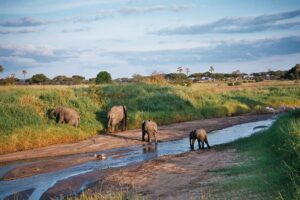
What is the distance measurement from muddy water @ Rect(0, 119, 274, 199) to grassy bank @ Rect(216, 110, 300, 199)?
4.70m

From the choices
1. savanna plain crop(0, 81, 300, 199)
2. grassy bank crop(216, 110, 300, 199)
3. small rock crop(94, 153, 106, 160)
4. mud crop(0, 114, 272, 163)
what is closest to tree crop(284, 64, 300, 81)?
savanna plain crop(0, 81, 300, 199)

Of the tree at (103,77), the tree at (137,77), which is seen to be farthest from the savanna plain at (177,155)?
the tree at (103,77)

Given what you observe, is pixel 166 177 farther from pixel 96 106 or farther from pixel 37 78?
pixel 37 78

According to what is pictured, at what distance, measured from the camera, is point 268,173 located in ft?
37.4

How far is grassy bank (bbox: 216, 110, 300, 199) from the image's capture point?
32.1 feet

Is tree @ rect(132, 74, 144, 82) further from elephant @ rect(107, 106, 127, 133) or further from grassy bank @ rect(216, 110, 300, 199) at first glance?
grassy bank @ rect(216, 110, 300, 199)

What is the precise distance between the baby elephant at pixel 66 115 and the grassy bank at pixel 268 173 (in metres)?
11.4

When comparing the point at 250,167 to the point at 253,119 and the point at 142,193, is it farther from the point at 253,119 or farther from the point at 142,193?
the point at 253,119

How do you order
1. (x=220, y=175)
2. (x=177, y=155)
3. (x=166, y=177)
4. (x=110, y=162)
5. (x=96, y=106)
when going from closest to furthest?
(x=220, y=175) < (x=166, y=177) < (x=177, y=155) < (x=110, y=162) < (x=96, y=106)

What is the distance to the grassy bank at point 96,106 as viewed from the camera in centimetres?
2212

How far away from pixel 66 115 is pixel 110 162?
280 inches

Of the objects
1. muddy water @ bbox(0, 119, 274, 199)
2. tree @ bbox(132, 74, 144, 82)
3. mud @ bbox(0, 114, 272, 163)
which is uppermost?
tree @ bbox(132, 74, 144, 82)

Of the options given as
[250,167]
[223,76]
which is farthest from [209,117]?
[223,76]

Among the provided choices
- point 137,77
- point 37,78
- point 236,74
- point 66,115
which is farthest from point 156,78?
point 236,74
